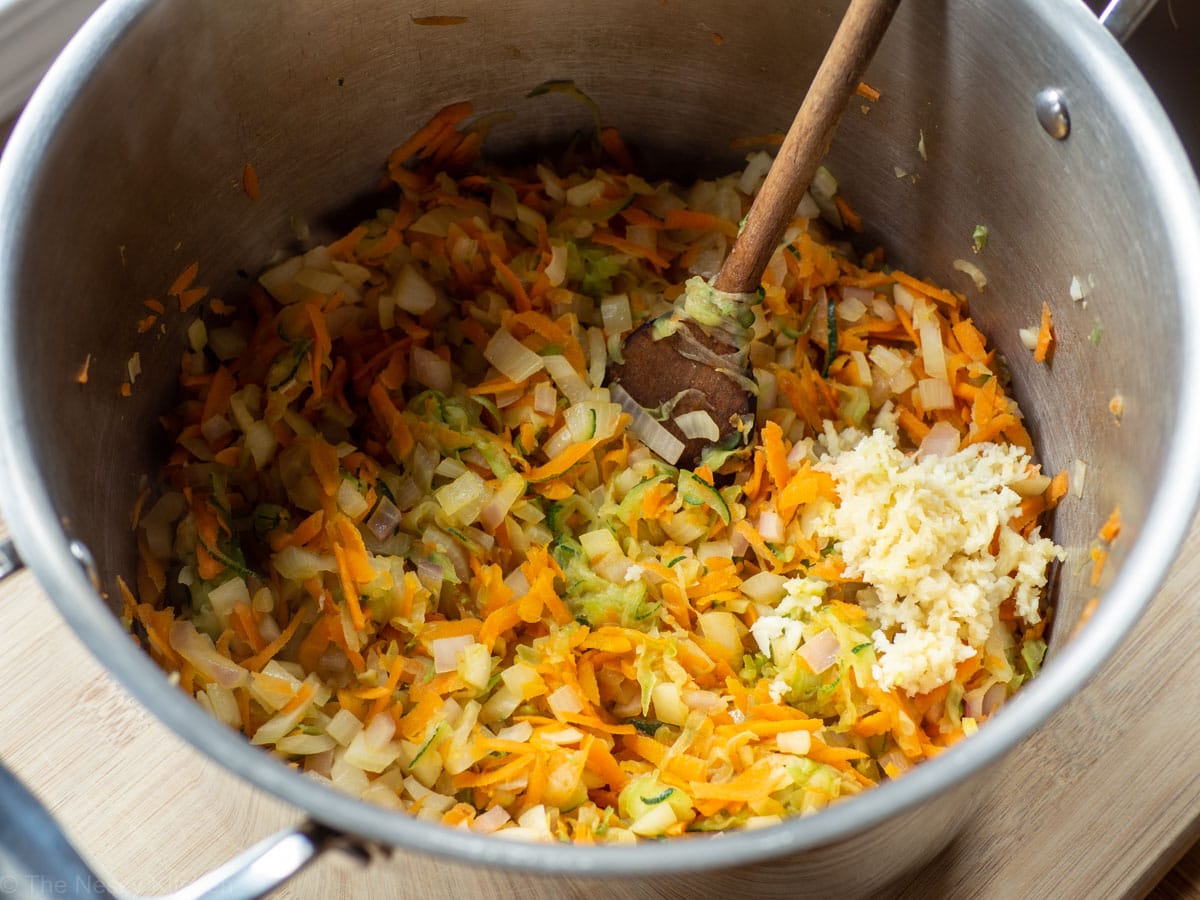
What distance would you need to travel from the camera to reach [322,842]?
781 millimetres

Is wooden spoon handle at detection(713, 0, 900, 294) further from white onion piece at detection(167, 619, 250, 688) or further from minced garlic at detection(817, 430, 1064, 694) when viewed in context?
white onion piece at detection(167, 619, 250, 688)

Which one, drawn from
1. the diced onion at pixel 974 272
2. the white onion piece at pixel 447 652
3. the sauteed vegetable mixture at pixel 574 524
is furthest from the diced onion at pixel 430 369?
the diced onion at pixel 974 272

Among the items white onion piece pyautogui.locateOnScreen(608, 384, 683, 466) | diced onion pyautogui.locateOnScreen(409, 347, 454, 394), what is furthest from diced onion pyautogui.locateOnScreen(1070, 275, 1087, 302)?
diced onion pyautogui.locateOnScreen(409, 347, 454, 394)

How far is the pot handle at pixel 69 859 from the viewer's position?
0.74 meters

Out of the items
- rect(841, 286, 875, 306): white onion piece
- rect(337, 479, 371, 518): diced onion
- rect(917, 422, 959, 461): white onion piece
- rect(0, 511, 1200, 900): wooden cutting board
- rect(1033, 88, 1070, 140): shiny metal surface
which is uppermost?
rect(1033, 88, 1070, 140): shiny metal surface

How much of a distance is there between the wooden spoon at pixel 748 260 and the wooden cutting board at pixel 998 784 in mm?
536

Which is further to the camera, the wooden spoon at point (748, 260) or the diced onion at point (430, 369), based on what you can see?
the diced onion at point (430, 369)

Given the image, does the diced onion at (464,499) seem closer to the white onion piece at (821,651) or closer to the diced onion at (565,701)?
the diced onion at (565,701)

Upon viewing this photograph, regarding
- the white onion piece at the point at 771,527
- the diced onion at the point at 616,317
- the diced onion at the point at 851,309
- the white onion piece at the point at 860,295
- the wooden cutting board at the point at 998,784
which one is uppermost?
the white onion piece at the point at 860,295

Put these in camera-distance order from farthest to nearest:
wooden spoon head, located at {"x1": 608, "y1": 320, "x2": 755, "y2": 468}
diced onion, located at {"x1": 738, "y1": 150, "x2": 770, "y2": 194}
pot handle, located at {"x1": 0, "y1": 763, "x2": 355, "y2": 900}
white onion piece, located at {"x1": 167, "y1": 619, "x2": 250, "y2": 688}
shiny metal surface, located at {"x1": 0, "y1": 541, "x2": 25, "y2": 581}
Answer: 1. diced onion, located at {"x1": 738, "y1": 150, "x2": 770, "y2": 194}
2. wooden spoon head, located at {"x1": 608, "y1": 320, "x2": 755, "y2": 468}
3. white onion piece, located at {"x1": 167, "y1": 619, "x2": 250, "y2": 688}
4. shiny metal surface, located at {"x1": 0, "y1": 541, "x2": 25, "y2": 581}
5. pot handle, located at {"x1": 0, "y1": 763, "x2": 355, "y2": 900}

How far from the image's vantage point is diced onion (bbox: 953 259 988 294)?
4.60ft

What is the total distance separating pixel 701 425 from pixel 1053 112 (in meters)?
0.53

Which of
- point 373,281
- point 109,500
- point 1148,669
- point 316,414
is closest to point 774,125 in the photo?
point 373,281

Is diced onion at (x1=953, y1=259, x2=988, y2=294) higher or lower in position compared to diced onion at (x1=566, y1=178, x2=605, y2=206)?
higher
